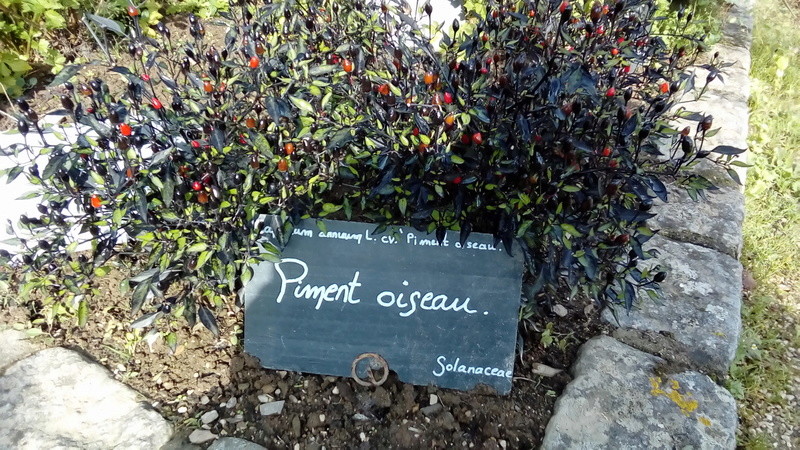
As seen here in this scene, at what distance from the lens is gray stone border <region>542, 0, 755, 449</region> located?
1.76 meters

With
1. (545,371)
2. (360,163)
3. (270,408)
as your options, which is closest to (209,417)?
(270,408)

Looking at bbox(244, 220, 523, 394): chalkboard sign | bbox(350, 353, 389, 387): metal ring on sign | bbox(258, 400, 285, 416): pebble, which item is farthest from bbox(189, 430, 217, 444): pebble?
bbox(350, 353, 389, 387): metal ring on sign

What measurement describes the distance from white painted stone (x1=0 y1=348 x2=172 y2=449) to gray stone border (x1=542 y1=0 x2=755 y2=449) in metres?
1.20

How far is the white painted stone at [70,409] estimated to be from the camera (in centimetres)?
173

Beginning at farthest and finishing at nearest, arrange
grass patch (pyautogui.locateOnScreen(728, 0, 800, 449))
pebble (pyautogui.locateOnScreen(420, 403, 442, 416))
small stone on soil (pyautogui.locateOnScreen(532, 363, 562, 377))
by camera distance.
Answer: grass patch (pyautogui.locateOnScreen(728, 0, 800, 449)) < small stone on soil (pyautogui.locateOnScreen(532, 363, 562, 377)) < pebble (pyautogui.locateOnScreen(420, 403, 442, 416))

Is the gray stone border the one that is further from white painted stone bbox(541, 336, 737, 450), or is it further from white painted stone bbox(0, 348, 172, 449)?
white painted stone bbox(0, 348, 172, 449)

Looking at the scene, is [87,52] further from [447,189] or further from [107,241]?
[447,189]

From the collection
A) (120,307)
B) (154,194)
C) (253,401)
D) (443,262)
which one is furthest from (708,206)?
(120,307)

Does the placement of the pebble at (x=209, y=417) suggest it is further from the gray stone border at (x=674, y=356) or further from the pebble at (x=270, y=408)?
the gray stone border at (x=674, y=356)

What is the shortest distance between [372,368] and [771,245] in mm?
2230

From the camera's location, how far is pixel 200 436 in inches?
69.3

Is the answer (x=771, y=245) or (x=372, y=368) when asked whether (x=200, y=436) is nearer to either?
(x=372, y=368)

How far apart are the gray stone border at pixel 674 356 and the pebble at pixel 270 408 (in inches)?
31.4

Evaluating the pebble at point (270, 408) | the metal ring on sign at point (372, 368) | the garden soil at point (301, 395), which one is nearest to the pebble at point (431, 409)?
the garden soil at point (301, 395)
